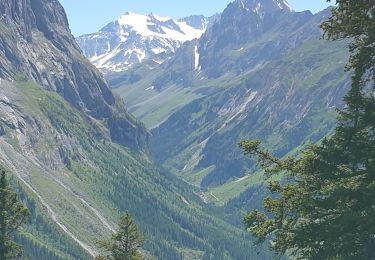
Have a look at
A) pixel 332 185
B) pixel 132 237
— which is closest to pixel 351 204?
pixel 332 185

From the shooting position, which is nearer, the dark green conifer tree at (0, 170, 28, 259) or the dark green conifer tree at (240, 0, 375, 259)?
the dark green conifer tree at (240, 0, 375, 259)

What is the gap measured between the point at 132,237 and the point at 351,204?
28.1m

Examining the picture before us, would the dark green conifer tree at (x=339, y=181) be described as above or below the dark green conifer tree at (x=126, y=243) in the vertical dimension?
above

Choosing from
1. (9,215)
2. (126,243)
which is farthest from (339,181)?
(126,243)

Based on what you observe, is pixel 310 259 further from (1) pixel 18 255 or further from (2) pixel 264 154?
(1) pixel 18 255

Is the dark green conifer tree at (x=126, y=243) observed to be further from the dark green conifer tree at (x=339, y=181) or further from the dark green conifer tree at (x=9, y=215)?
the dark green conifer tree at (x=339, y=181)

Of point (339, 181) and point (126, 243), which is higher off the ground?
point (339, 181)

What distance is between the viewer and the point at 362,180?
23812mm

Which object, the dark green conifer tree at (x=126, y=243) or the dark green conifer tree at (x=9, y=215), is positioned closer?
the dark green conifer tree at (x=9, y=215)

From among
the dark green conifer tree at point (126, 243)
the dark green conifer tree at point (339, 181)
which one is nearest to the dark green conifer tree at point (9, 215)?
the dark green conifer tree at point (126, 243)

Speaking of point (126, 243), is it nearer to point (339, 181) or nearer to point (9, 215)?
point (9, 215)

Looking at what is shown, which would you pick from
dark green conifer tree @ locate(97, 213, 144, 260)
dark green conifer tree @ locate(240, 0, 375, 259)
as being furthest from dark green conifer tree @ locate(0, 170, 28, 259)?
dark green conifer tree @ locate(240, 0, 375, 259)

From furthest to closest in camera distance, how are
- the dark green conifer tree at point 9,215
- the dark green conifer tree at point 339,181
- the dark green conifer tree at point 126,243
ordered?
the dark green conifer tree at point 126,243 < the dark green conifer tree at point 9,215 < the dark green conifer tree at point 339,181

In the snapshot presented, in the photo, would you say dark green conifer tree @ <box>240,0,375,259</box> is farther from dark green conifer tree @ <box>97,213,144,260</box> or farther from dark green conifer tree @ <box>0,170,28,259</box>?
dark green conifer tree @ <box>97,213,144,260</box>
